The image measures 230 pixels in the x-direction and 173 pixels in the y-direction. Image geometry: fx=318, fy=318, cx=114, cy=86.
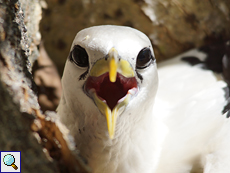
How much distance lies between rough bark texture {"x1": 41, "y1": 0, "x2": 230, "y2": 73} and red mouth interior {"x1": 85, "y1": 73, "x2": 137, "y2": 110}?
1.18 metres

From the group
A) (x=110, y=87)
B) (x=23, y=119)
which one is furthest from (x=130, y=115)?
(x=23, y=119)

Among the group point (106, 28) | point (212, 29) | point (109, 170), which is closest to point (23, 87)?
point (106, 28)

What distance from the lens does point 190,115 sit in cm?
167

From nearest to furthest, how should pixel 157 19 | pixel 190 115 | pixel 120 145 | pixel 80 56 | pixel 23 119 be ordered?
pixel 23 119 < pixel 80 56 < pixel 120 145 < pixel 190 115 < pixel 157 19

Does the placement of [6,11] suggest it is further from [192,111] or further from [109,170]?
[192,111]

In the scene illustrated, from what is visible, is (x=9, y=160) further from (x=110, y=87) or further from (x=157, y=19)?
(x=157, y=19)

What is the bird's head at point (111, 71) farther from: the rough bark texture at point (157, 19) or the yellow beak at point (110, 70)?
the rough bark texture at point (157, 19)

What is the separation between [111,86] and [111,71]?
0.60 feet

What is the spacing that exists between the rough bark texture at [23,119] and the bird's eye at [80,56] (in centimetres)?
21

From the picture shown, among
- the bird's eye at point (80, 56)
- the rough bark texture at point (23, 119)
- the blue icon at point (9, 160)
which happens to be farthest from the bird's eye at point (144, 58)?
the blue icon at point (9, 160)

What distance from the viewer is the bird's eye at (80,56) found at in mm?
1236

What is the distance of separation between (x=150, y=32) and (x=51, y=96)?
0.97 m

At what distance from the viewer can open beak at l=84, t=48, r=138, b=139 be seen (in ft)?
3.71

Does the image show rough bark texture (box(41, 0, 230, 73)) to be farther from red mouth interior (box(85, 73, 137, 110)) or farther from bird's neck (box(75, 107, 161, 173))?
red mouth interior (box(85, 73, 137, 110))
